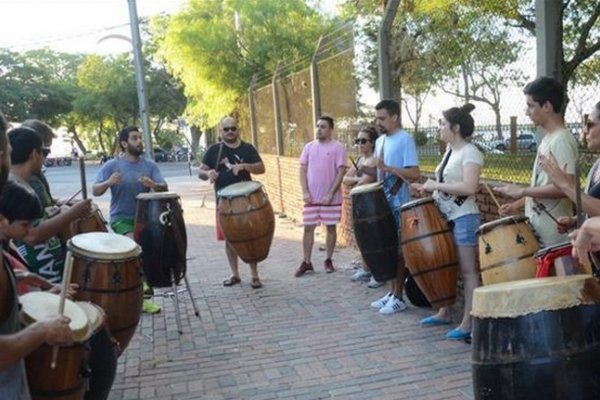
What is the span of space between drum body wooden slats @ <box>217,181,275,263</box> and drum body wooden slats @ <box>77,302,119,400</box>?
311 cm

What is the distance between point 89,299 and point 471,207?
2691mm

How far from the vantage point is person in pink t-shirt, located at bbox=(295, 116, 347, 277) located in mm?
6906

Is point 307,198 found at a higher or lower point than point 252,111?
lower

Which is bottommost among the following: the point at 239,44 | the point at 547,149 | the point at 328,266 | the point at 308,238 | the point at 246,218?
the point at 328,266

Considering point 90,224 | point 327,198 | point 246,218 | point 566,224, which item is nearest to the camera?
point 566,224

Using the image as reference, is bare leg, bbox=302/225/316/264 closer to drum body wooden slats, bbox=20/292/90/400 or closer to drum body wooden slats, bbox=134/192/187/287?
drum body wooden slats, bbox=134/192/187/287

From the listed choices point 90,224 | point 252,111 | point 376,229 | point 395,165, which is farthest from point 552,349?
point 252,111

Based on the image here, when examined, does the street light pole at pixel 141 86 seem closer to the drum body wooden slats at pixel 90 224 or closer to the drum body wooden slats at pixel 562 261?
the drum body wooden slats at pixel 90 224

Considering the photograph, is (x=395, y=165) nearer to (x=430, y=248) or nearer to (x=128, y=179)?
(x=430, y=248)

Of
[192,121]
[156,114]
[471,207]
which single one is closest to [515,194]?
[471,207]

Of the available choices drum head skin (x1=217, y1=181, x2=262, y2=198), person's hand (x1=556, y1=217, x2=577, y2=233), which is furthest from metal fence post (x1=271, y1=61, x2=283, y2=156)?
person's hand (x1=556, y1=217, x2=577, y2=233)

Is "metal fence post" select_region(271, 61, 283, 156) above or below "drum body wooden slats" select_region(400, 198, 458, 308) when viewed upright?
above

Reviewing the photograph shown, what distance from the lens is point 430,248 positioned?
449 cm

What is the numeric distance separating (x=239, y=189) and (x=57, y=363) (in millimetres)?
3704
